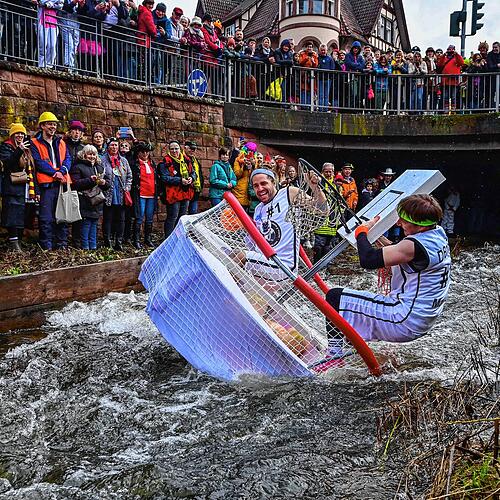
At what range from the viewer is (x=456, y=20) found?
19578 millimetres

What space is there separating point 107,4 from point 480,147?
11776 millimetres

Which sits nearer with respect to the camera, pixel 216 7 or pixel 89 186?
pixel 89 186

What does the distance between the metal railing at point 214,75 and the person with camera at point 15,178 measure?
8.75 feet

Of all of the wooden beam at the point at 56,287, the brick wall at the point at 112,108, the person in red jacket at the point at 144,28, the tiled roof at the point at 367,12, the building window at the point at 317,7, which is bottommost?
the wooden beam at the point at 56,287

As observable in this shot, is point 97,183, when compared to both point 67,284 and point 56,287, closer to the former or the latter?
point 67,284

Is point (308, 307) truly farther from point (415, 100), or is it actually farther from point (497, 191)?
point (497, 191)

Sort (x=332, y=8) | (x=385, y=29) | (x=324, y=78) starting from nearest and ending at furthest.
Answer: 1. (x=324, y=78)
2. (x=332, y=8)
3. (x=385, y=29)

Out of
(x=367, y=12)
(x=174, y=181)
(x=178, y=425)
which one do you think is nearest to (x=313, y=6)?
(x=367, y=12)

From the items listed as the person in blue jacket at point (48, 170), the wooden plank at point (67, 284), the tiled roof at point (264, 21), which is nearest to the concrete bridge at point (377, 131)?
the person in blue jacket at point (48, 170)

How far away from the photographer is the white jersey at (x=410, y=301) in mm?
5328

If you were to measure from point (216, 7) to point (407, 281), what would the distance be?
53.8 metres

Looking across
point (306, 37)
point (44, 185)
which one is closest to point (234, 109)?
point (44, 185)

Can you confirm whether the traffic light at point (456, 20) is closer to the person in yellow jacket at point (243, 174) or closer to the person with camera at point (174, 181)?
the person in yellow jacket at point (243, 174)

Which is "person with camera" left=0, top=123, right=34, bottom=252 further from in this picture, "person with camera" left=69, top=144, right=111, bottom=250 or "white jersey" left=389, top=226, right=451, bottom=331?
"white jersey" left=389, top=226, right=451, bottom=331
